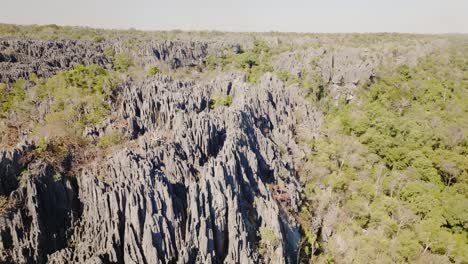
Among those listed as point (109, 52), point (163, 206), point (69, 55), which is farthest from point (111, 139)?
point (109, 52)

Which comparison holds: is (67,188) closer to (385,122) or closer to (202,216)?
(202,216)

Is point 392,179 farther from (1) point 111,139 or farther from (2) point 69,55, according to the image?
(2) point 69,55

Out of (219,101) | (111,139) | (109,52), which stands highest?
(109,52)

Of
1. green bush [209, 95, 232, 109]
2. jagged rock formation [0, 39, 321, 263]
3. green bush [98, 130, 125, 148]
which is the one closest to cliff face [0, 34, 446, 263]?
jagged rock formation [0, 39, 321, 263]

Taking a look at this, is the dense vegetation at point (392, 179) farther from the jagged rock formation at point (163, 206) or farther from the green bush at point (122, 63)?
the green bush at point (122, 63)

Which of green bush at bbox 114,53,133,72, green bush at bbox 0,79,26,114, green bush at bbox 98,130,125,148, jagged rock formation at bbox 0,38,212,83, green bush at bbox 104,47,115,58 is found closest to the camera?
green bush at bbox 98,130,125,148

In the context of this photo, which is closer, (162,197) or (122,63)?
(162,197)

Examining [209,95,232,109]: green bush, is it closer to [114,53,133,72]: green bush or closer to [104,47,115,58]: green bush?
[114,53,133,72]: green bush
